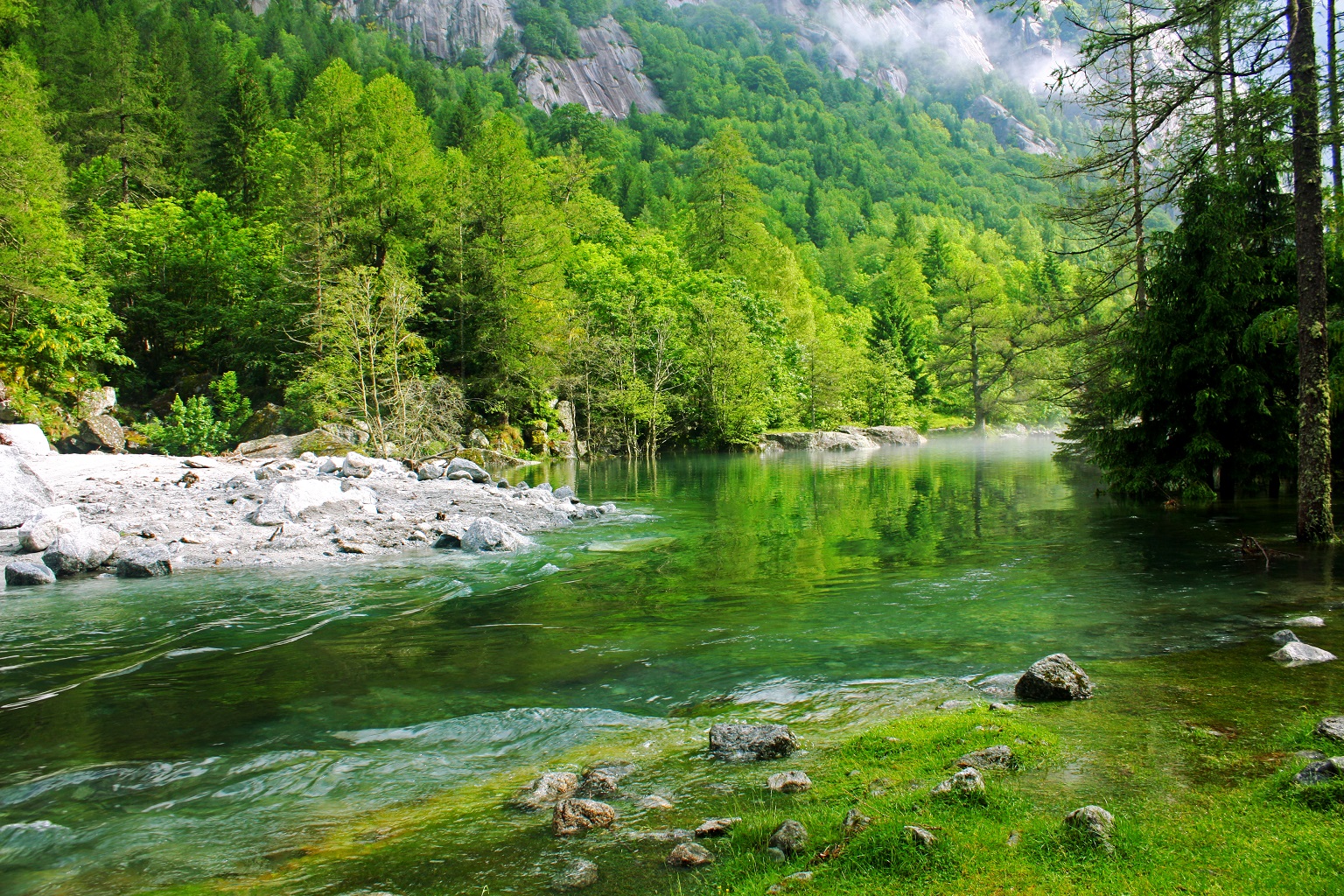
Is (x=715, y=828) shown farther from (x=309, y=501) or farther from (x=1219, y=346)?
(x=1219, y=346)

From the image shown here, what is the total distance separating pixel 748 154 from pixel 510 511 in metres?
54.1

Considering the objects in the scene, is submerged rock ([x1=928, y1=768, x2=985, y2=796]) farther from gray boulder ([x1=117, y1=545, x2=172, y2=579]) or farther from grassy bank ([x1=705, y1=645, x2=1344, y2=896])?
gray boulder ([x1=117, y1=545, x2=172, y2=579])

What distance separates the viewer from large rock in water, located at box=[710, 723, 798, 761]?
4.37 m

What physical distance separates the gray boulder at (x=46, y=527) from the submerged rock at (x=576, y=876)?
11.7 m

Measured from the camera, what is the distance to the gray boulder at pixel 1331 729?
371 centimetres

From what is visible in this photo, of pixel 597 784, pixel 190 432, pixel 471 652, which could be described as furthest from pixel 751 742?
pixel 190 432

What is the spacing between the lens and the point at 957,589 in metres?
8.98

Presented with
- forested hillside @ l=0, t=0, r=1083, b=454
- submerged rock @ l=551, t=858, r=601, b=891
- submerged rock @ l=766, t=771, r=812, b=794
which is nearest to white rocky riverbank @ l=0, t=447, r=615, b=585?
submerged rock @ l=766, t=771, r=812, b=794

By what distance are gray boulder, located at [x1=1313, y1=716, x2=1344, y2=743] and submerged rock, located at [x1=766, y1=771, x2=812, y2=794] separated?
2.68m

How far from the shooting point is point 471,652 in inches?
277

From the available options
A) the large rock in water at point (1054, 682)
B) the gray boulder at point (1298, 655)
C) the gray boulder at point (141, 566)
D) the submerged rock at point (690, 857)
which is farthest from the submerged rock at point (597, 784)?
the gray boulder at point (141, 566)

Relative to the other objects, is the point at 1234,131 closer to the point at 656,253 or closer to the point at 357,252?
the point at 357,252

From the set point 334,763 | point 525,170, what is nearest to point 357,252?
point 525,170

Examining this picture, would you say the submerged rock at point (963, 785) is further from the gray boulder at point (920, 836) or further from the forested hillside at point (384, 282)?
the forested hillside at point (384, 282)
